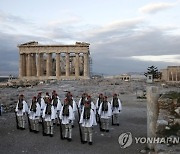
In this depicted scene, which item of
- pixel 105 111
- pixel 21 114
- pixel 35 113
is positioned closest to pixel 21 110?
pixel 21 114

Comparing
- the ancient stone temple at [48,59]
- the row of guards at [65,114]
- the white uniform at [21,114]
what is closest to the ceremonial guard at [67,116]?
the row of guards at [65,114]

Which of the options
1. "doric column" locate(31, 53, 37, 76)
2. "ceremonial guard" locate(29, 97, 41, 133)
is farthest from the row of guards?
"doric column" locate(31, 53, 37, 76)

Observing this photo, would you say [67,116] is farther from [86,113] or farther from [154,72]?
[154,72]

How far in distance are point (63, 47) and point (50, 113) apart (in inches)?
2510

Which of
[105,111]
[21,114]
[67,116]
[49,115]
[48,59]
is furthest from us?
[48,59]

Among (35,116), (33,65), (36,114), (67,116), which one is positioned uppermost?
(33,65)

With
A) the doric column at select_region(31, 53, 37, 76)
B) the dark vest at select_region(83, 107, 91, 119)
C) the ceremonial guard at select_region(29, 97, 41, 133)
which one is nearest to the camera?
the dark vest at select_region(83, 107, 91, 119)

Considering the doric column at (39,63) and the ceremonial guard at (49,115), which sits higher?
the doric column at (39,63)

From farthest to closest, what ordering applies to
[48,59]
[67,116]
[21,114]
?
[48,59], [21,114], [67,116]

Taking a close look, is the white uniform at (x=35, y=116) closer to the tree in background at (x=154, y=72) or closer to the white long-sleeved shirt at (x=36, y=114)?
the white long-sleeved shirt at (x=36, y=114)

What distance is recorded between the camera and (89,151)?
11984 mm

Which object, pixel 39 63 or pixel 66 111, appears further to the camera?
pixel 39 63

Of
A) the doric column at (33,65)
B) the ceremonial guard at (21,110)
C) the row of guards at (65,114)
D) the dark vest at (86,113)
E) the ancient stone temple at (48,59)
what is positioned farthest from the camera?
the doric column at (33,65)

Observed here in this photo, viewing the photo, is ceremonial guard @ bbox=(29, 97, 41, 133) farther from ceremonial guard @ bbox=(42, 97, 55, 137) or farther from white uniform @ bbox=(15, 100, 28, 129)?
ceremonial guard @ bbox=(42, 97, 55, 137)
